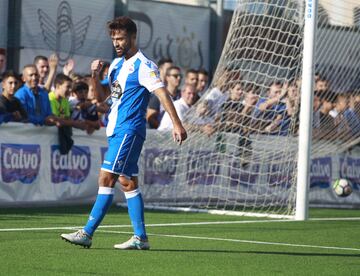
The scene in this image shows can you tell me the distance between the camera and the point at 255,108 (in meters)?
15.5

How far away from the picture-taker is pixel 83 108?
1551 centimetres

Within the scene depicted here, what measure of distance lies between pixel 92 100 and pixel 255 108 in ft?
8.36

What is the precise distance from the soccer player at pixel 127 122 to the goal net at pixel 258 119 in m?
5.36

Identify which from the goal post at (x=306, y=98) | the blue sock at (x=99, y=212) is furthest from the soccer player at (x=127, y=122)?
the goal post at (x=306, y=98)

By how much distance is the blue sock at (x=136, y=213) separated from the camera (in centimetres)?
935

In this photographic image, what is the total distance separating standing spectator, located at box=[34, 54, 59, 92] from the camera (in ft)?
49.9

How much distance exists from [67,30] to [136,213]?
28.6ft

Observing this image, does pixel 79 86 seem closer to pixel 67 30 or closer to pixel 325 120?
pixel 67 30

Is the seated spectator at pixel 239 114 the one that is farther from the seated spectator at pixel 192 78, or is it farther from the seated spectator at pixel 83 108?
the seated spectator at pixel 83 108

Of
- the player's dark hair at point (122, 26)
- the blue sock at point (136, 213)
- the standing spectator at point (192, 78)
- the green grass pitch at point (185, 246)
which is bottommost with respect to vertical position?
the green grass pitch at point (185, 246)

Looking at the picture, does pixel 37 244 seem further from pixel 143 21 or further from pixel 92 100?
pixel 143 21

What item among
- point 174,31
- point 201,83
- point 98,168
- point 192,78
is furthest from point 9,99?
point 174,31

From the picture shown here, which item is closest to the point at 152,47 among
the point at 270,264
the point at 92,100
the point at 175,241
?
the point at 92,100

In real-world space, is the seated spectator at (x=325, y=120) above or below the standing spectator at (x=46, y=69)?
below
